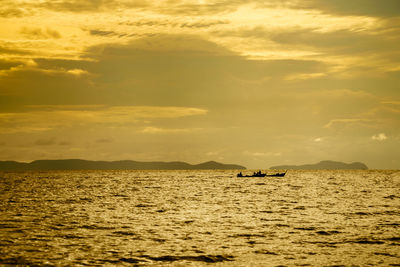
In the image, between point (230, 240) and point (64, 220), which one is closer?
point (230, 240)

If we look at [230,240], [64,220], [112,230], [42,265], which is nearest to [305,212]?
[230,240]

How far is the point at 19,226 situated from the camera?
41938 millimetres

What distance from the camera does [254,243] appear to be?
109ft

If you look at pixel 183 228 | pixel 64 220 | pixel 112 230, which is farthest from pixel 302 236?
pixel 64 220

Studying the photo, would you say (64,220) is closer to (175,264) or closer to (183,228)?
(183,228)

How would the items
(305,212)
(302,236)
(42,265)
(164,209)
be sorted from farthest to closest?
(164,209)
(305,212)
(302,236)
(42,265)

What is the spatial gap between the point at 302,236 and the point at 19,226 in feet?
91.7

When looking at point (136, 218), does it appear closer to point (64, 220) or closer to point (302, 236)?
point (64, 220)

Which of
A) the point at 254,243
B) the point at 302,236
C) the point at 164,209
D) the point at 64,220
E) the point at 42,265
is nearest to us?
the point at 42,265

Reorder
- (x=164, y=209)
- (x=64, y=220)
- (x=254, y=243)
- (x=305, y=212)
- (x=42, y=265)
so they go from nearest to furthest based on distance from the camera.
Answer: (x=42, y=265) < (x=254, y=243) < (x=64, y=220) < (x=305, y=212) < (x=164, y=209)

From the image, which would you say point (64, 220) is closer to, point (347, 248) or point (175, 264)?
point (175, 264)

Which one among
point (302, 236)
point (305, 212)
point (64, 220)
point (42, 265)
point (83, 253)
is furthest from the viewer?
point (305, 212)

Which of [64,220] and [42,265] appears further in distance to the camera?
[64,220]

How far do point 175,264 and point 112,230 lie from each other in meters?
15.2
